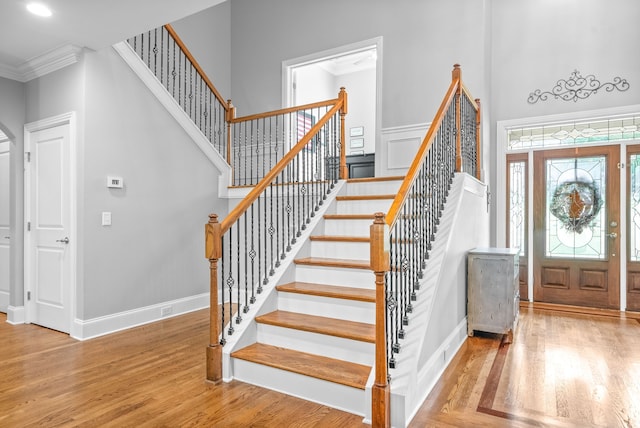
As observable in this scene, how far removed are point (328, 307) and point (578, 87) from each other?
4.24 m

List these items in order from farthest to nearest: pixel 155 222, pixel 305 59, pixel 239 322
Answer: pixel 305 59
pixel 155 222
pixel 239 322

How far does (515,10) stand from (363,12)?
78.5 inches

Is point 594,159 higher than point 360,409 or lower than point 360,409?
higher

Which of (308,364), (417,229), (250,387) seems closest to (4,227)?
(250,387)

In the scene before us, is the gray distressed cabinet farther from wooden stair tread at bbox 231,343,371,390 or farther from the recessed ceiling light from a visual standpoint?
the recessed ceiling light

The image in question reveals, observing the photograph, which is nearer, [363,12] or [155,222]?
[155,222]

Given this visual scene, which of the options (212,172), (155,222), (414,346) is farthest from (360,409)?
(212,172)

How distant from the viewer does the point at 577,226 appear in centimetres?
500

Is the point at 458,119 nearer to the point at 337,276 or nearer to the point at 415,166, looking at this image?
the point at 415,166

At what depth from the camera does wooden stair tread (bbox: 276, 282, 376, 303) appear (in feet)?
9.26

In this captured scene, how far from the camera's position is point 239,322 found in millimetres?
2912

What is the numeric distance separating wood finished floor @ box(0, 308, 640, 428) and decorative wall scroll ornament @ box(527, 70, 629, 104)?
2835 millimetres

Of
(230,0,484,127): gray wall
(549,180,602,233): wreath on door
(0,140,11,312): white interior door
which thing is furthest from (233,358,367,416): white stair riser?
(549,180,602,233): wreath on door

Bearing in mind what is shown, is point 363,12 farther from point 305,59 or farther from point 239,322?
point 239,322
